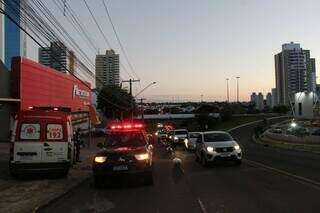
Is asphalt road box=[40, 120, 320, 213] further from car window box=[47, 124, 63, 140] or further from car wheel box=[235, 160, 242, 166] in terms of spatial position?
car wheel box=[235, 160, 242, 166]

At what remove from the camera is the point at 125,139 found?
18969 mm

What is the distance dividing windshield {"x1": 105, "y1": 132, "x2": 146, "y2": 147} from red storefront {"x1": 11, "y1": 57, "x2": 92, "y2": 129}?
19281mm

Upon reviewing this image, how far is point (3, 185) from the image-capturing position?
18.0m

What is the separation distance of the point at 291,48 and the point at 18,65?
115113 millimetres

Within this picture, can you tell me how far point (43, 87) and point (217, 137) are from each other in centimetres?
3108

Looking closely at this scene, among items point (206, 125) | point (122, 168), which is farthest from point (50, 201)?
point (206, 125)

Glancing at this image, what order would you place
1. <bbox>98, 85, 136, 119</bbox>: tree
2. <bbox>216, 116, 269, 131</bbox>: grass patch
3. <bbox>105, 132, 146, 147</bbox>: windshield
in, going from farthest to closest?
<bbox>216, 116, 269, 131</bbox>: grass patch, <bbox>98, 85, 136, 119</bbox>: tree, <bbox>105, 132, 146, 147</bbox>: windshield

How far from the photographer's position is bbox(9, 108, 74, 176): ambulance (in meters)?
19.4

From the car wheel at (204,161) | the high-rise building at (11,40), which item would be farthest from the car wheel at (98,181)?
the high-rise building at (11,40)

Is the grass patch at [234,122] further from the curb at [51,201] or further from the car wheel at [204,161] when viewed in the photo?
the curb at [51,201]

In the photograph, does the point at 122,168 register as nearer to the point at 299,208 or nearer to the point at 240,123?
the point at 299,208

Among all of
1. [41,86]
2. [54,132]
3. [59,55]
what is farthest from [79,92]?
[54,132]

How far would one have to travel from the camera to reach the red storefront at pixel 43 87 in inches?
1864

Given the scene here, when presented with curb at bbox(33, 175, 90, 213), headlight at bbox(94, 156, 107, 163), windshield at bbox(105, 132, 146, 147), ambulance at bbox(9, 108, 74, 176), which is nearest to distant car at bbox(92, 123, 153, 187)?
headlight at bbox(94, 156, 107, 163)
